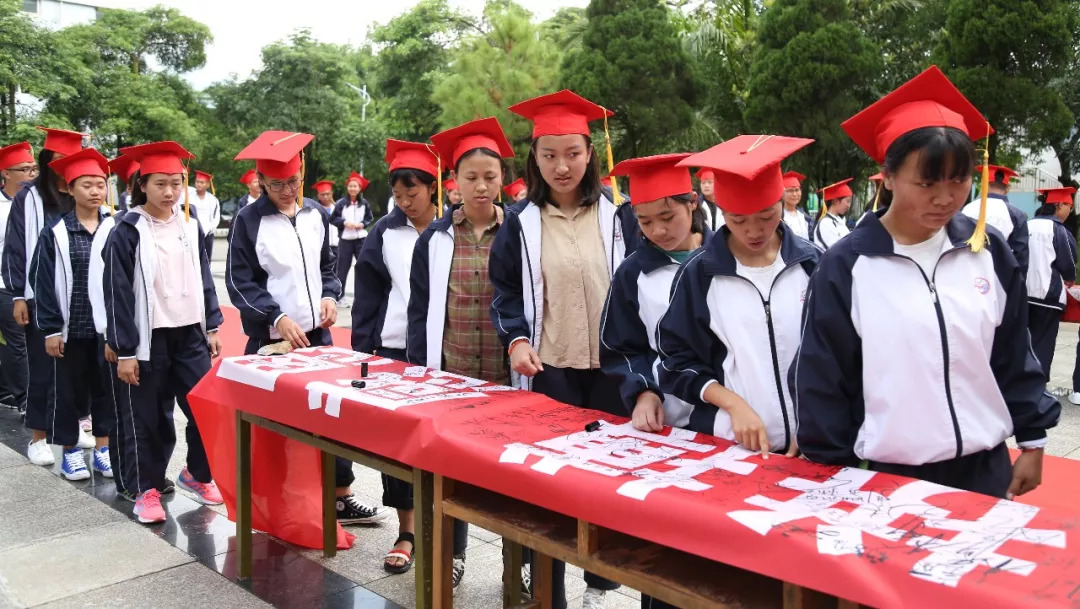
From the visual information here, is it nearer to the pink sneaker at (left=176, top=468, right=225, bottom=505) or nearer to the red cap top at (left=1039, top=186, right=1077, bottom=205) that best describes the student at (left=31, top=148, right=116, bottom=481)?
the pink sneaker at (left=176, top=468, right=225, bottom=505)

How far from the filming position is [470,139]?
11.3 feet

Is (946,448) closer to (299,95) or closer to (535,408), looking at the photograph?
(535,408)

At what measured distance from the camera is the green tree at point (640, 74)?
1580 cm

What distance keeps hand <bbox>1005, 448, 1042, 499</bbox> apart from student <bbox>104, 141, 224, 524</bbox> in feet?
12.0

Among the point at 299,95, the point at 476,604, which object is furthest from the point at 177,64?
the point at 476,604

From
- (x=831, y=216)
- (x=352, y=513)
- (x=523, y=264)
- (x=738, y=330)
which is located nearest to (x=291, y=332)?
(x=352, y=513)

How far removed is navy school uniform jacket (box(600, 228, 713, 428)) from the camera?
2.71m

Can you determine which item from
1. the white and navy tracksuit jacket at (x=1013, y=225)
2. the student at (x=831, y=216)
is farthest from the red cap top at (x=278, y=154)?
the student at (x=831, y=216)

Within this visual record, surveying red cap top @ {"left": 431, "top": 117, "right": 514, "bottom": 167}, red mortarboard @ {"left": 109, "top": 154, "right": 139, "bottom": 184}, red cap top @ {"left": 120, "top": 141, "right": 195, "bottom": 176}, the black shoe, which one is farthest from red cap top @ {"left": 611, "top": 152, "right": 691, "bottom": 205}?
red mortarboard @ {"left": 109, "top": 154, "right": 139, "bottom": 184}

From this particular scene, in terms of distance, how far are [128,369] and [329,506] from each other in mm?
1230

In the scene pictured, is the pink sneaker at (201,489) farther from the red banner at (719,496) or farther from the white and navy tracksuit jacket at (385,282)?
the red banner at (719,496)

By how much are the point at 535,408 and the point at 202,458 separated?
2638 mm

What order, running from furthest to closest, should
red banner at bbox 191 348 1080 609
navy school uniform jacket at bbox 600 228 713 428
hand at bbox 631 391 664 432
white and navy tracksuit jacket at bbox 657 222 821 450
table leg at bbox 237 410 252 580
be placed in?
table leg at bbox 237 410 252 580 < navy school uniform jacket at bbox 600 228 713 428 < hand at bbox 631 391 664 432 < white and navy tracksuit jacket at bbox 657 222 821 450 < red banner at bbox 191 348 1080 609

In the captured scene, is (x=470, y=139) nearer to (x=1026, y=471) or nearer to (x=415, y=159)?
(x=415, y=159)
